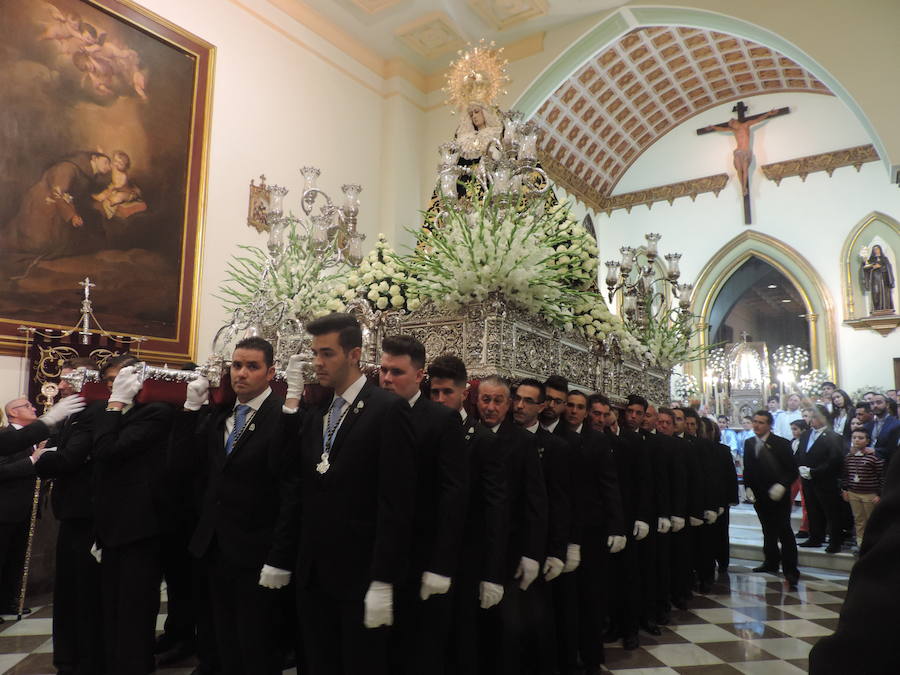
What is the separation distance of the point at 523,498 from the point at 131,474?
2033 mm

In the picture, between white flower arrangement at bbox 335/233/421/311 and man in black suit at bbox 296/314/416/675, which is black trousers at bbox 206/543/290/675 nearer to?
man in black suit at bbox 296/314/416/675

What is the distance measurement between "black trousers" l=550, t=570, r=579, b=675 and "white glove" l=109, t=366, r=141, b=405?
8.61 ft

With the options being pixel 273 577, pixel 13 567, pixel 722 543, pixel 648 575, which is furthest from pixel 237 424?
pixel 722 543

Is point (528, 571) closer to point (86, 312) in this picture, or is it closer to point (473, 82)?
point (86, 312)

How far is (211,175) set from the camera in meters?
8.31

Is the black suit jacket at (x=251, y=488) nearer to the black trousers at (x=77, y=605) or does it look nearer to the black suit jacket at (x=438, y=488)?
the black suit jacket at (x=438, y=488)

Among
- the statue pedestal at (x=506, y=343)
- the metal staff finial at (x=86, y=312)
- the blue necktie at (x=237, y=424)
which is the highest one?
the metal staff finial at (x=86, y=312)

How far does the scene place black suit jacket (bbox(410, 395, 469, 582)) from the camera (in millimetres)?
2477

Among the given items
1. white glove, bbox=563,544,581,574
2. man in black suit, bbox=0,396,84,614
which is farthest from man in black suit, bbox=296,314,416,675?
man in black suit, bbox=0,396,84,614

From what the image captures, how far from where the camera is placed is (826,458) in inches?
333

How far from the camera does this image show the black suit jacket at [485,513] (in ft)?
9.61

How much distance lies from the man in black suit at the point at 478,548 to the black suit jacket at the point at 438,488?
0.34 meters

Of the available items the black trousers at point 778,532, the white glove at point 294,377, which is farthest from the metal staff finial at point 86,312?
the black trousers at point 778,532

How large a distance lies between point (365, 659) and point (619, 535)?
2.40 metres
